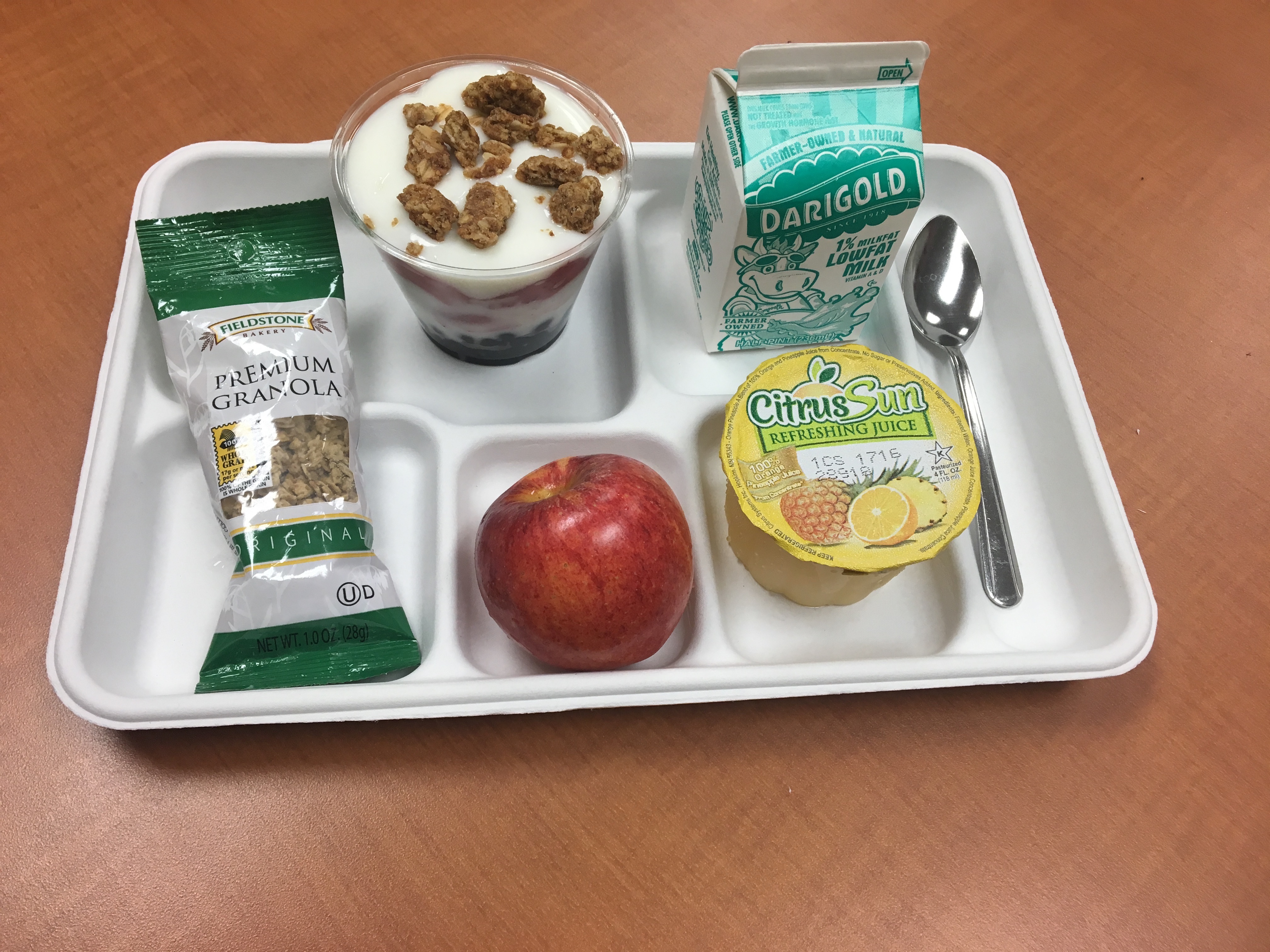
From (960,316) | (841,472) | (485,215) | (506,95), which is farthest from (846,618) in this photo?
(506,95)

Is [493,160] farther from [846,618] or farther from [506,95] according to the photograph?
[846,618]

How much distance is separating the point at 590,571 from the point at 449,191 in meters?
0.43

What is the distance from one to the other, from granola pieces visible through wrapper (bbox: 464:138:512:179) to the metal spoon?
523mm

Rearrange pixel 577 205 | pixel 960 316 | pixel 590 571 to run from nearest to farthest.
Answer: pixel 590 571
pixel 577 205
pixel 960 316

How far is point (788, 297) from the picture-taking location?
3.05ft

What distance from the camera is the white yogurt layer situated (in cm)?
82

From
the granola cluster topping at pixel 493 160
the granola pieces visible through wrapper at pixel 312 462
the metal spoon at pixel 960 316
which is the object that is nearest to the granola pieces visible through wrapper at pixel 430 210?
the granola cluster topping at pixel 493 160

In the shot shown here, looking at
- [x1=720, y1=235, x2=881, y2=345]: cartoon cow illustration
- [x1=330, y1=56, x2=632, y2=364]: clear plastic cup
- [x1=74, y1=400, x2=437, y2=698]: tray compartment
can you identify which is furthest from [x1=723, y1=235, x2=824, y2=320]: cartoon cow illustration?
[x1=74, y1=400, x2=437, y2=698]: tray compartment

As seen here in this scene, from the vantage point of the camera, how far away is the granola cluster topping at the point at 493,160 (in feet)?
2.68

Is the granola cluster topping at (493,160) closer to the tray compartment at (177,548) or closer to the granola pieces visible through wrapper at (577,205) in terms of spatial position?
the granola pieces visible through wrapper at (577,205)

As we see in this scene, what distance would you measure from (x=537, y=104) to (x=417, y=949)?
2.79ft

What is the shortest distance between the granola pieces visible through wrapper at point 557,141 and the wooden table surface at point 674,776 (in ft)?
1.32

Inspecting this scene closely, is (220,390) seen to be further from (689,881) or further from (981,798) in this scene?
(981,798)

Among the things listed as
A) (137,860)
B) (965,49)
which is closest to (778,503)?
(137,860)
